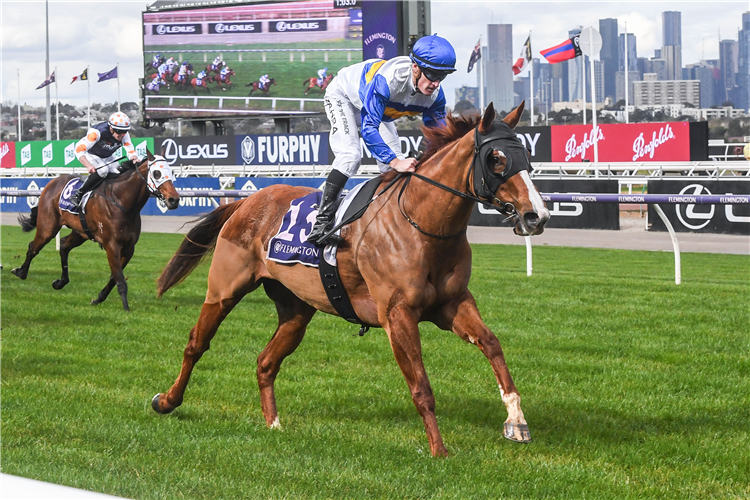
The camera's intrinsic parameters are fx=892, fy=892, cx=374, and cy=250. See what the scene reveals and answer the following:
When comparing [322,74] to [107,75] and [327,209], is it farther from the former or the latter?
[327,209]

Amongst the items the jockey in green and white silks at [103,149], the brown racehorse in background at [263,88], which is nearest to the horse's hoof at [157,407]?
the jockey in green and white silks at [103,149]

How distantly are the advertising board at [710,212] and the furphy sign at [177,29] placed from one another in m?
19.6

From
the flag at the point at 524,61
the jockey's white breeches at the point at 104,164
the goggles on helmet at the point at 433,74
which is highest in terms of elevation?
the flag at the point at 524,61

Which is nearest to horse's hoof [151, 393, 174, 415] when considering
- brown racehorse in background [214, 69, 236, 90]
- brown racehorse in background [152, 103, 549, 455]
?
brown racehorse in background [152, 103, 549, 455]

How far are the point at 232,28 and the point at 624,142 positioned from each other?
13913 mm

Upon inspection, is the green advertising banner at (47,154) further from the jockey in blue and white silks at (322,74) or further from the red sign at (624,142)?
the red sign at (624,142)

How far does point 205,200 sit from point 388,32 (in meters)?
7.92

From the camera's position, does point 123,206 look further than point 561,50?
No

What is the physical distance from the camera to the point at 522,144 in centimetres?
412

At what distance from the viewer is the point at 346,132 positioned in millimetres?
4992

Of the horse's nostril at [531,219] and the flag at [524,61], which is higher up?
the flag at [524,61]

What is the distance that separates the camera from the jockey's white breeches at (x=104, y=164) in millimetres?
10080

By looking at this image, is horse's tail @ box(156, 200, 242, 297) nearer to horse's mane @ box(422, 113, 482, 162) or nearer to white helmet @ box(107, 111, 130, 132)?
horse's mane @ box(422, 113, 482, 162)

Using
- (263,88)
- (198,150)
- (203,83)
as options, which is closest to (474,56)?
(263,88)
